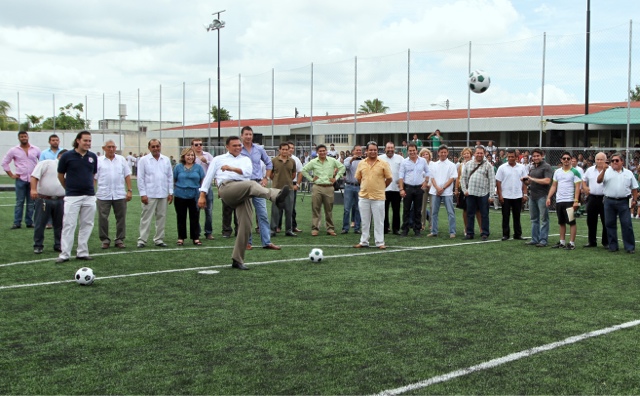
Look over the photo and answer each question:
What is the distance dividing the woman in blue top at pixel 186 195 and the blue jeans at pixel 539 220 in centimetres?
626

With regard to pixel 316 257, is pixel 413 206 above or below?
above

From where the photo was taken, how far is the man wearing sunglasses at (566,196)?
12.7 m

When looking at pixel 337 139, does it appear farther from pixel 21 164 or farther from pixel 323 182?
pixel 21 164

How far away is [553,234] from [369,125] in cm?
2343

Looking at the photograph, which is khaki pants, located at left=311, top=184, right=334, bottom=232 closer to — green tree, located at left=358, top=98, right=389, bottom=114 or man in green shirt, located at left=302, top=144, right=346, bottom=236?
man in green shirt, located at left=302, top=144, right=346, bottom=236

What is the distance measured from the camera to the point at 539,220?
1337 centimetres

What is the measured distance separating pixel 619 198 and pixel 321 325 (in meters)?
7.83

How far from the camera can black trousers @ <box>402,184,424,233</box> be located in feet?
48.1

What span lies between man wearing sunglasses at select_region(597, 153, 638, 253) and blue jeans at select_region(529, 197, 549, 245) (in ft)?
3.46

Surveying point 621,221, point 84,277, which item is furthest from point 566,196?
point 84,277

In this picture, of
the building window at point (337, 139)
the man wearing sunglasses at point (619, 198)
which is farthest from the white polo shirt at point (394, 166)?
the building window at point (337, 139)

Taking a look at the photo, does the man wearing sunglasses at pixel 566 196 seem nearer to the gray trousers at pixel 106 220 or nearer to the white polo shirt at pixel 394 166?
the white polo shirt at pixel 394 166

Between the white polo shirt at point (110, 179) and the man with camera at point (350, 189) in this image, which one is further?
the man with camera at point (350, 189)

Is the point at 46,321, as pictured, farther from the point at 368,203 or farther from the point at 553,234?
the point at 553,234
